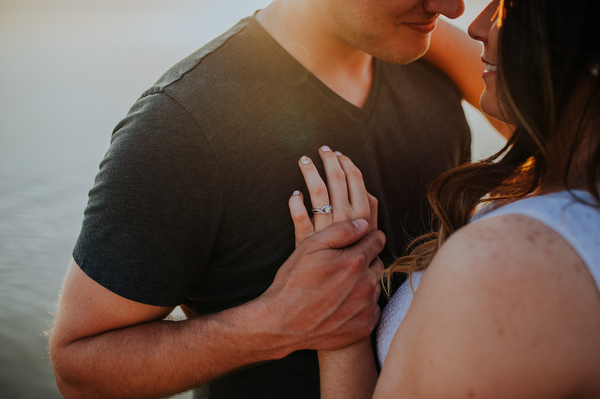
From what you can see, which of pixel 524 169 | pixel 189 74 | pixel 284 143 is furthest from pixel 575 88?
pixel 189 74

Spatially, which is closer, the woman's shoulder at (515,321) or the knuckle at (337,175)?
the woman's shoulder at (515,321)

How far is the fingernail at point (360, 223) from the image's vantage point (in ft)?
3.96

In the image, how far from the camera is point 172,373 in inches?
45.6

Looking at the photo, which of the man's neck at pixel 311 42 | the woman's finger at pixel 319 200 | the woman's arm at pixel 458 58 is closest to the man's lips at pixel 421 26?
the man's neck at pixel 311 42

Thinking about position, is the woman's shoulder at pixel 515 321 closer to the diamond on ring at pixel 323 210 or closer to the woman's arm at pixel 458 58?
the diamond on ring at pixel 323 210

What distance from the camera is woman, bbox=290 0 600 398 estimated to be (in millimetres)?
583

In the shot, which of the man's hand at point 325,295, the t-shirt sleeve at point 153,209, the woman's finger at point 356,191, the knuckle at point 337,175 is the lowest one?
the man's hand at point 325,295

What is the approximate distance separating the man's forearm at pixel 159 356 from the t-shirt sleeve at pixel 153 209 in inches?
5.2

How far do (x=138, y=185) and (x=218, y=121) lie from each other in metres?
0.32

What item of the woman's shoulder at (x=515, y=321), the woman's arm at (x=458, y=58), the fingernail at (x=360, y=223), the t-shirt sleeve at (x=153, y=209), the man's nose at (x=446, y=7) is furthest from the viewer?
the woman's arm at (x=458, y=58)

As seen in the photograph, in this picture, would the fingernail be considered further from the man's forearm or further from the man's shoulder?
the man's shoulder

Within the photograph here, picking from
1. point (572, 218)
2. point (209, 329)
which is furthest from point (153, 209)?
point (572, 218)

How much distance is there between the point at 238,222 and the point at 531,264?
0.86 m

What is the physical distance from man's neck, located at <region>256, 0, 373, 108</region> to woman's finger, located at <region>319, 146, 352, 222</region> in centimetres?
33
